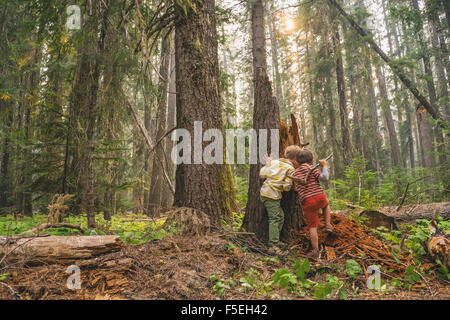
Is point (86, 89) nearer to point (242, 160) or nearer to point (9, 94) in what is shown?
point (242, 160)

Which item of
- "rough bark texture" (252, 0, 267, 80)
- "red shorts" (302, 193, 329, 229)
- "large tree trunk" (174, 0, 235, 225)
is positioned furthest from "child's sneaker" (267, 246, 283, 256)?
"rough bark texture" (252, 0, 267, 80)

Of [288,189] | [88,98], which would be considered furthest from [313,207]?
[88,98]

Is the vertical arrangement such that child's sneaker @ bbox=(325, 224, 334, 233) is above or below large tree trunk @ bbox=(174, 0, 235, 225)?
below

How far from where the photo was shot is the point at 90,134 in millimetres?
4910

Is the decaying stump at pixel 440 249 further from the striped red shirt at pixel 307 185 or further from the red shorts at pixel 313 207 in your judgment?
the striped red shirt at pixel 307 185

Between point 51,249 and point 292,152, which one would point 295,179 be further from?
point 51,249

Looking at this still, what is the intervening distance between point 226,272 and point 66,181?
13.8ft

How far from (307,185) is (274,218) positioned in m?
0.73

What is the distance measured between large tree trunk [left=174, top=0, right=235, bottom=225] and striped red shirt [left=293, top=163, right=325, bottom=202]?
1.33 metres

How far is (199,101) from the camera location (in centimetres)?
448

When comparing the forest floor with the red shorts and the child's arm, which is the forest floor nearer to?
the red shorts

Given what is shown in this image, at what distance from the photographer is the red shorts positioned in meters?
3.77
